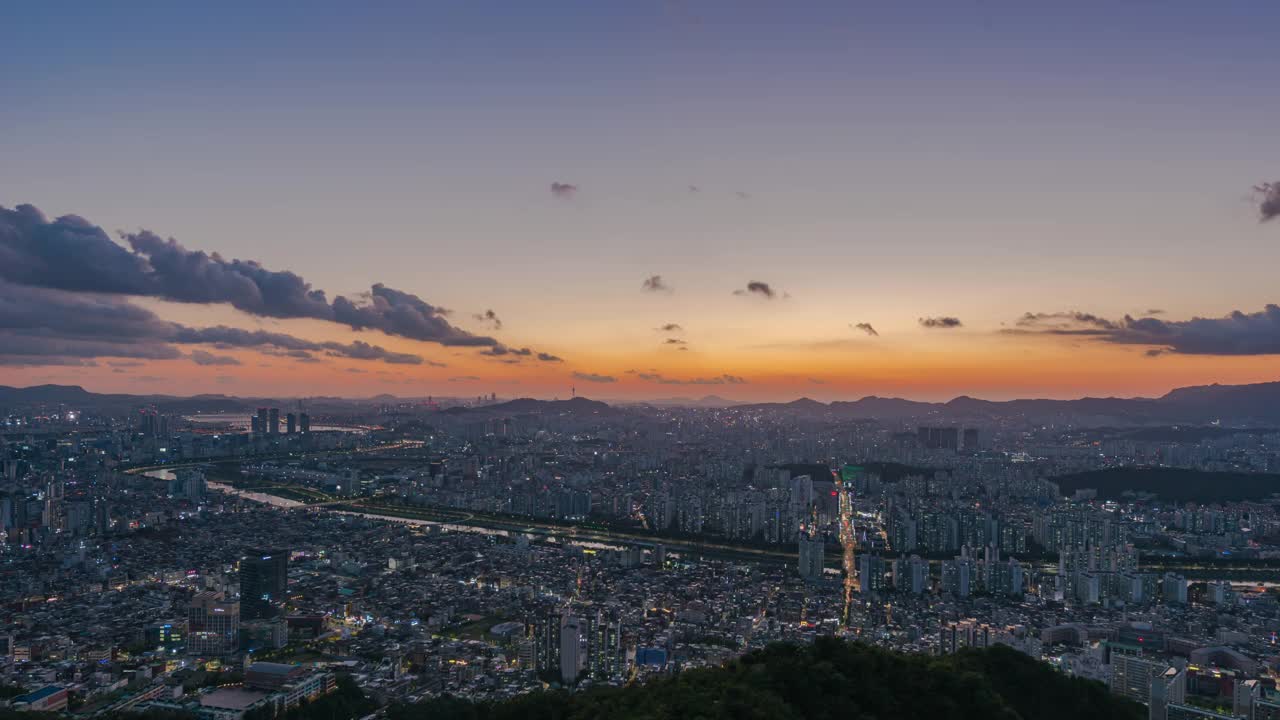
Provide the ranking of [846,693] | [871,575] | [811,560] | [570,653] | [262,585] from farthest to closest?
Result: 1. [811,560]
2. [871,575]
3. [262,585]
4. [570,653]
5. [846,693]

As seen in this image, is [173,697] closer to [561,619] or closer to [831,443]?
[561,619]

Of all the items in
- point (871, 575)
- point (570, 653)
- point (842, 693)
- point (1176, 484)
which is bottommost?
point (871, 575)

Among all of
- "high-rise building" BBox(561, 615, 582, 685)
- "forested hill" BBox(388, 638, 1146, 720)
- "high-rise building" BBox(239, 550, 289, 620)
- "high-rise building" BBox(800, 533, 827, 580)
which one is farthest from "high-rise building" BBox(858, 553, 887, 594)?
"high-rise building" BBox(239, 550, 289, 620)

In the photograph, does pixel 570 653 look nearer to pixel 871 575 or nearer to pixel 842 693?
pixel 842 693

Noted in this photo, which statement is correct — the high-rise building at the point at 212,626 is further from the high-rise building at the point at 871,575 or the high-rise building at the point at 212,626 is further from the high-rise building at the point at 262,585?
the high-rise building at the point at 871,575

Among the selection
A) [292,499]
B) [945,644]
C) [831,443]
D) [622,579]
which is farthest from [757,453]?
[945,644]

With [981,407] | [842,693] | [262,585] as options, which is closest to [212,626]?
[262,585]

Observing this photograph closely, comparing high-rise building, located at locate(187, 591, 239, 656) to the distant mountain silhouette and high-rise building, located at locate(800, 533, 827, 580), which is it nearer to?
high-rise building, located at locate(800, 533, 827, 580)

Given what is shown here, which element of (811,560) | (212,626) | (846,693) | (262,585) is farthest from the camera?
(811,560)
